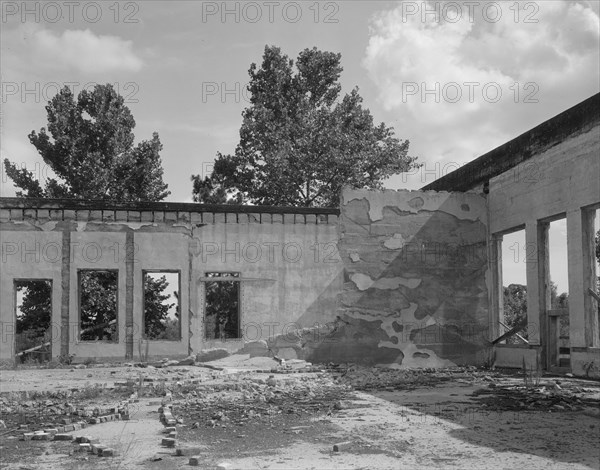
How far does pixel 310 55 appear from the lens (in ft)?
98.3

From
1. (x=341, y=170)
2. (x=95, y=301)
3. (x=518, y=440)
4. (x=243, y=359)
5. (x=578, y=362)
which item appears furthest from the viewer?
(x=341, y=170)

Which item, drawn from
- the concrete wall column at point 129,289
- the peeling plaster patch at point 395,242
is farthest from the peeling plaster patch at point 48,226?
the peeling plaster patch at point 395,242

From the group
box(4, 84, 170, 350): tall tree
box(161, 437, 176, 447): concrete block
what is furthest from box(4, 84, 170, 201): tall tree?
box(161, 437, 176, 447): concrete block

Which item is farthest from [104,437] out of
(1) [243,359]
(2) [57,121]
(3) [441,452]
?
(2) [57,121]

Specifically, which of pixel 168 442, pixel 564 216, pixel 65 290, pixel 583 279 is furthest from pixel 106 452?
pixel 65 290

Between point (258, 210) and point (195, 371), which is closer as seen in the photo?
point (195, 371)

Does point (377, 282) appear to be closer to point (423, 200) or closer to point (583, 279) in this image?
point (423, 200)

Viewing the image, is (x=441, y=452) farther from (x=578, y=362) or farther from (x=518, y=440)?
(x=578, y=362)

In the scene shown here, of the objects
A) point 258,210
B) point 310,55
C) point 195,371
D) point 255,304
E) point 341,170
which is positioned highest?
point 310,55

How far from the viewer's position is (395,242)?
18.0m

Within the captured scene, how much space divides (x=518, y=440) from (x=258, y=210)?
11349mm

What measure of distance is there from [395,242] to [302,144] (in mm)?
10642

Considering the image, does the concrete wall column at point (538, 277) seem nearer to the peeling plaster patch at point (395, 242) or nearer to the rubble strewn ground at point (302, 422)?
the rubble strewn ground at point (302, 422)

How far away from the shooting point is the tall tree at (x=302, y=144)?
27891 mm
